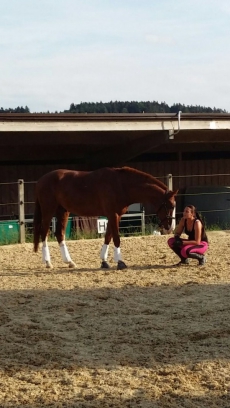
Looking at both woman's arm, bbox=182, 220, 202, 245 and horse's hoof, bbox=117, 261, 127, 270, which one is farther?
woman's arm, bbox=182, 220, 202, 245

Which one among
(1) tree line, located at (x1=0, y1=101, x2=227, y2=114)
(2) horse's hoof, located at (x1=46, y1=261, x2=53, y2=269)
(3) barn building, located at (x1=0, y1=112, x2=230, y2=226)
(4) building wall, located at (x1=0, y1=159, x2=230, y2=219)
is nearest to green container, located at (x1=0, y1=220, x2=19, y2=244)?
(3) barn building, located at (x1=0, y1=112, x2=230, y2=226)

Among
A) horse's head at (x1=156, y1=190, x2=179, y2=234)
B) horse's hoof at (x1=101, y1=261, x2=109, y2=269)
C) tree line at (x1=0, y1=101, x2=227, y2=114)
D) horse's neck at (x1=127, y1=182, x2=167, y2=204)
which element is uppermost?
tree line at (x1=0, y1=101, x2=227, y2=114)

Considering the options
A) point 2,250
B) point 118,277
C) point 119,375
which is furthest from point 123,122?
point 119,375

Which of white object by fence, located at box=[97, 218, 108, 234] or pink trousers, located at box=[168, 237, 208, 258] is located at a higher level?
white object by fence, located at box=[97, 218, 108, 234]

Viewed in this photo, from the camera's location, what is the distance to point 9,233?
37.6ft

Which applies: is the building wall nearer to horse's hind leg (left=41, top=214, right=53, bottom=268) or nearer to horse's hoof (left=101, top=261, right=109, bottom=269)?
horse's hind leg (left=41, top=214, right=53, bottom=268)

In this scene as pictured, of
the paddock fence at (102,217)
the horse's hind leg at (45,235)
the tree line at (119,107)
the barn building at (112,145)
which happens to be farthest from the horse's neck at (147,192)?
the tree line at (119,107)

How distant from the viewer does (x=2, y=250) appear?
34.2 feet

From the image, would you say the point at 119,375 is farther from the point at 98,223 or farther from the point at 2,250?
the point at 98,223

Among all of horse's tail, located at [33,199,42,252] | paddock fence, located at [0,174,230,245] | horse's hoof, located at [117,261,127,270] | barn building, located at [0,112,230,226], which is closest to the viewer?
horse's hoof, located at [117,261,127,270]

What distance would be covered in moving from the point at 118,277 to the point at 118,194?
4.31ft

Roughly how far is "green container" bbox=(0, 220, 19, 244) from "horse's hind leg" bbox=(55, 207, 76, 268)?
107 inches

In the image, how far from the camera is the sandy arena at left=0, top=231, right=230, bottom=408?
11.9 ft

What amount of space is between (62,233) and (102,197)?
827 mm
